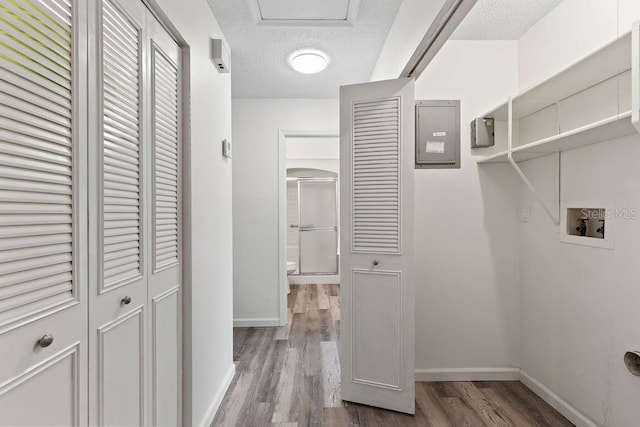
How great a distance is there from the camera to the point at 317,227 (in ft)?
21.2

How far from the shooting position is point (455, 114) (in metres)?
2.68

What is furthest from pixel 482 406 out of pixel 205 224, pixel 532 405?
pixel 205 224

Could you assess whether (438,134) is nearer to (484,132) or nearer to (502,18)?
(484,132)

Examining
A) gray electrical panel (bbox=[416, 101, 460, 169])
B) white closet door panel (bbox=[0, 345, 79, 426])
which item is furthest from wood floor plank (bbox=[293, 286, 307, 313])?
white closet door panel (bbox=[0, 345, 79, 426])

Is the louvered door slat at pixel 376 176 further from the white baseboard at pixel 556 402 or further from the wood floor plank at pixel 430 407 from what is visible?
the white baseboard at pixel 556 402

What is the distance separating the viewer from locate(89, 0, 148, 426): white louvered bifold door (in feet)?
3.71

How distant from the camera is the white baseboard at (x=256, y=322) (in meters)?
4.02

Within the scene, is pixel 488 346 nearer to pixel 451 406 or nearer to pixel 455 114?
pixel 451 406

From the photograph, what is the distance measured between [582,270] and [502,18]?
5.19 feet

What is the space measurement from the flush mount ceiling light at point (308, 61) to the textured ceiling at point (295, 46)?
5 cm

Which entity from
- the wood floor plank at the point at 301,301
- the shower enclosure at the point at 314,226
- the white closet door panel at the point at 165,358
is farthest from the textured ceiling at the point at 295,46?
the shower enclosure at the point at 314,226

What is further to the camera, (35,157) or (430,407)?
(430,407)

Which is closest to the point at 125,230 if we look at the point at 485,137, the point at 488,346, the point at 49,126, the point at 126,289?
the point at 126,289

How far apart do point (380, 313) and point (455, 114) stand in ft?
4.89
